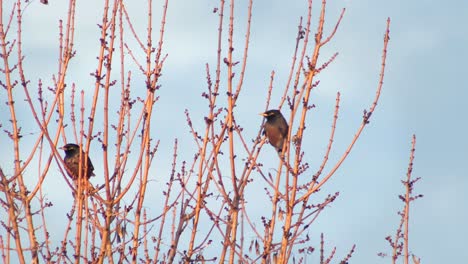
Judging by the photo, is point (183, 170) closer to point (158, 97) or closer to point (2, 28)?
point (158, 97)

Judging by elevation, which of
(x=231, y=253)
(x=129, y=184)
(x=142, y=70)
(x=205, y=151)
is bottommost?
(x=231, y=253)

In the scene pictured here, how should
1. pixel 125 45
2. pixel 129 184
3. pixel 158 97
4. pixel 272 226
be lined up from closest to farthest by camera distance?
pixel 272 226 < pixel 129 184 < pixel 158 97 < pixel 125 45

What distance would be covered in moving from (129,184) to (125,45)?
1.60m

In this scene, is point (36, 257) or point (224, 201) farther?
point (224, 201)

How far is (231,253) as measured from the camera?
609 cm

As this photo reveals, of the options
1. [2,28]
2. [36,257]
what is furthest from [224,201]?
[2,28]

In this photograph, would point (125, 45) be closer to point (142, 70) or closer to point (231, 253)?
point (142, 70)

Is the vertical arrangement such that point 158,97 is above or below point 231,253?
above

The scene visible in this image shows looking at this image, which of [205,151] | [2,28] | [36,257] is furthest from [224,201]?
[2,28]

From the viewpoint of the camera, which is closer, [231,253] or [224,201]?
[231,253]

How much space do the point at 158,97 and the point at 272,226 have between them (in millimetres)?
1597

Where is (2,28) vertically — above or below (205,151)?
above

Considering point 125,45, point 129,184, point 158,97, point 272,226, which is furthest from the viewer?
point 125,45

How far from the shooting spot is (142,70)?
281 inches
